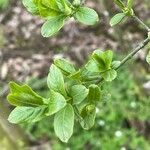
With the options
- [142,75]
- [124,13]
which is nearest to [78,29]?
[142,75]

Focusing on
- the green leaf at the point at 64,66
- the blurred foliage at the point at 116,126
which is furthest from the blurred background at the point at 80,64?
the green leaf at the point at 64,66

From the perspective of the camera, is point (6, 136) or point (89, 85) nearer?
point (89, 85)

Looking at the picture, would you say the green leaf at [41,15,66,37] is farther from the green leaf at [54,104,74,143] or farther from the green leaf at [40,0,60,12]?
the green leaf at [54,104,74,143]

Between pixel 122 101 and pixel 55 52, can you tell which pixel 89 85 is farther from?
pixel 55 52

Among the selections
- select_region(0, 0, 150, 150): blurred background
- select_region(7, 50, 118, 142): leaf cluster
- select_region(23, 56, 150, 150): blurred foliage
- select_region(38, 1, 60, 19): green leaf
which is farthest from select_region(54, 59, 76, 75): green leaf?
select_region(23, 56, 150, 150): blurred foliage

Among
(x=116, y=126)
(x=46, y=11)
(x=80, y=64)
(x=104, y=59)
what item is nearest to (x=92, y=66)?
(x=104, y=59)
